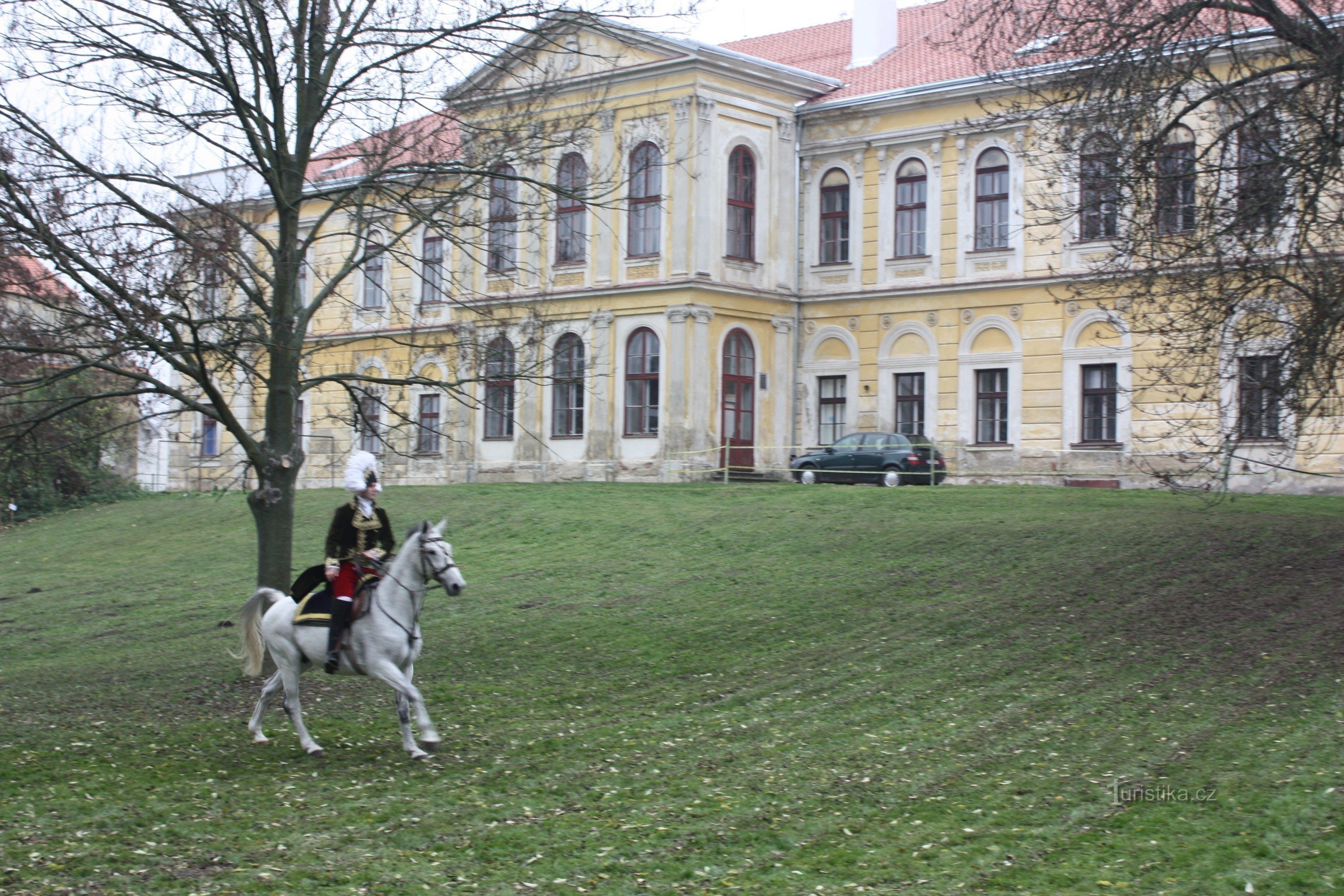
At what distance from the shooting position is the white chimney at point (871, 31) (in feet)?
141

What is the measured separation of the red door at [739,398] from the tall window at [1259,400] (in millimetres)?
21832

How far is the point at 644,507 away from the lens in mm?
30547

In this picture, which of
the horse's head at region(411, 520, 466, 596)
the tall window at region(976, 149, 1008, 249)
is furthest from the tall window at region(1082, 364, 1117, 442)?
the horse's head at region(411, 520, 466, 596)

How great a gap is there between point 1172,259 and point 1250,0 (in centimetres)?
316

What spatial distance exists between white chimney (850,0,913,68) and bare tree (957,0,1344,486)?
82.3 feet

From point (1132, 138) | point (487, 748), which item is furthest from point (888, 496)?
point (487, 748)

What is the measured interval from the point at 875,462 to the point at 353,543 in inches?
1000

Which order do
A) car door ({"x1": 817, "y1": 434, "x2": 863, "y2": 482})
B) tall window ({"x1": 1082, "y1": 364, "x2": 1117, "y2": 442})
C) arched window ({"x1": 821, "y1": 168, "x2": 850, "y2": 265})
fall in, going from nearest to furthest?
tall window ({"x1": 1082, "y1": 364, "x2": 1117, "y2": 442}), car door ({"x1": 817, "y1": 434, "x2": 863, "y2": 482}), arched window ({"x1": 821, "y1": 168, "x2": 850, "y2": 265})

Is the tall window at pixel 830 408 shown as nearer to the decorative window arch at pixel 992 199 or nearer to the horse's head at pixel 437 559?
the decorative window arch at pixel 992 199

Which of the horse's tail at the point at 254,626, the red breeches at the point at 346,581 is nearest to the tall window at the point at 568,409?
the horse's tail at the point at 254,626

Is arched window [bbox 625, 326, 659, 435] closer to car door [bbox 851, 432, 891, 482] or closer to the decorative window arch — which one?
car door [bbox 851, 432, 891, 482]

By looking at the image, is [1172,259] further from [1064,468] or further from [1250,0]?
[1064,468]

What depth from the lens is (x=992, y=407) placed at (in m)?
38.0

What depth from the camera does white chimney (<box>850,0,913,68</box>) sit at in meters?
43.1
